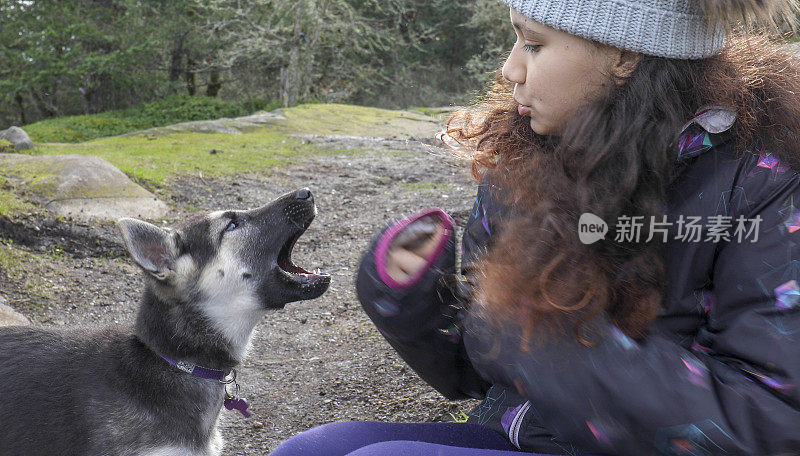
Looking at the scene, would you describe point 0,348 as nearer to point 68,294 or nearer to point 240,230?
point 240,230

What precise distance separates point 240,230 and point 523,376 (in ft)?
7.81

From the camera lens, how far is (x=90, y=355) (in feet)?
10.3

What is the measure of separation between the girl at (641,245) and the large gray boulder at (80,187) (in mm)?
5653

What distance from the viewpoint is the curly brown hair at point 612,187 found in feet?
5.40

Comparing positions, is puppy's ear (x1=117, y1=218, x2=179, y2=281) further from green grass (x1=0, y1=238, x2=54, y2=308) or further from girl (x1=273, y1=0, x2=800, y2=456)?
green grass (x1=0, y1=238, x2=54, y2=308)

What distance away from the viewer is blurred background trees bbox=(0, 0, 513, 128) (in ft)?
66.3

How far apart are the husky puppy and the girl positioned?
62.9 inches

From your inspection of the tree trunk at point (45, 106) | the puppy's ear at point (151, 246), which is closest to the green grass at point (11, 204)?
the puppy's ear at point (151, 246)

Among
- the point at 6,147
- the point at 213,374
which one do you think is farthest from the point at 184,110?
the point at 213,374

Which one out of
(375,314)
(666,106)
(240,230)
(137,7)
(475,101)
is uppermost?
(666,106)

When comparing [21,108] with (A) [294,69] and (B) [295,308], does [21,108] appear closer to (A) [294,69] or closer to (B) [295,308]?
(A) [294,69]

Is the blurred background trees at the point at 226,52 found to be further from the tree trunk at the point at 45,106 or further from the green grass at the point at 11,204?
the green grass at the point at 11,204

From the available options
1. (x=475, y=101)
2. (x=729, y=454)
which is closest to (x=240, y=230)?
(x=475, y=101)

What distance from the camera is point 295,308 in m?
5.46
